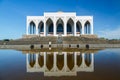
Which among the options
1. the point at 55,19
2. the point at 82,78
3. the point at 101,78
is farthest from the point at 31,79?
the point at 55,19

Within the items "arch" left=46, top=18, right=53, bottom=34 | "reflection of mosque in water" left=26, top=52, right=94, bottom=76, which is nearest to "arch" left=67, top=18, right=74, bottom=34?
"arch" left=46, top=18, right=53, bottom=34

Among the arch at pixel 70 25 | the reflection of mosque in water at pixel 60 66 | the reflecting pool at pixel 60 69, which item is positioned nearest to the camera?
the reflecting pool at pixel 60 69

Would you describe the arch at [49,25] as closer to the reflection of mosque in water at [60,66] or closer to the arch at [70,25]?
the arch at [70,25]

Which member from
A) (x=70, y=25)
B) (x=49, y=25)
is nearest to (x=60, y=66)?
(x=49, y=25)

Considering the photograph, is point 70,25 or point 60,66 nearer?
point 60,66

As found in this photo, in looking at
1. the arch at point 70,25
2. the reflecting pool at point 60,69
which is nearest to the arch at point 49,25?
the arch at point 70,25

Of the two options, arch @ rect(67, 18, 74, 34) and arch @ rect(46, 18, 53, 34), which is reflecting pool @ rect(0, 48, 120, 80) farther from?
arch @ rect(46, 18, 53, 34)

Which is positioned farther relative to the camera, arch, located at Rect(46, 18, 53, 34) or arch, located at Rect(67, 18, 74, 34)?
arch, located at Rect(67, 18, 74, 34)

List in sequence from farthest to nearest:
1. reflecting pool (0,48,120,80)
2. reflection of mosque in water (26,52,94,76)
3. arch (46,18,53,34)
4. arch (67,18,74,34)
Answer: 1. arch (67,18,74,34)
2. arch (46,18,53,34)
3. reflection of mosque in water (26,52,94,76)
4. reflecting pool (0,48,120,80)

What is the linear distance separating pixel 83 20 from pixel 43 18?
1044cm

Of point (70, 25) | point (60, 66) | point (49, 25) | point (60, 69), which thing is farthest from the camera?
point (70, 25)

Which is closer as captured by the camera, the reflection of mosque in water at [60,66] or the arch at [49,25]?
the reflection of mosque in water at [60,66]

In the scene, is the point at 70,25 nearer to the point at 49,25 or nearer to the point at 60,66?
the point at 49,25

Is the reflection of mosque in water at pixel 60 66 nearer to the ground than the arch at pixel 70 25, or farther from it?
nearer to the ground
